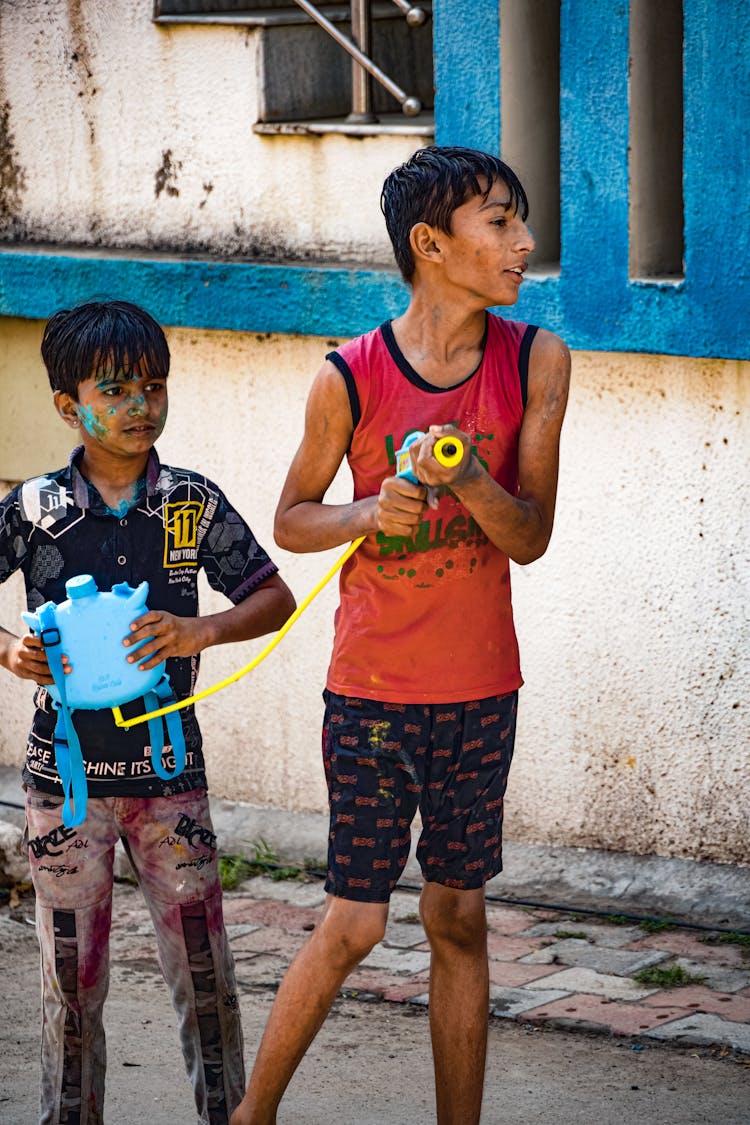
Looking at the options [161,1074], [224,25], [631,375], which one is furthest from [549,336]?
[224,25]

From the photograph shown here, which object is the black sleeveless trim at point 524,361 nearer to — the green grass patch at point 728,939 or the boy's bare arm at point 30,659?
the boy's bare arm at point 30,659

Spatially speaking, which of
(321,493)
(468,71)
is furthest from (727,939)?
(468,71)

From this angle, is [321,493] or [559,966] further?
[559,966]

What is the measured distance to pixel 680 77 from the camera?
4707 mm

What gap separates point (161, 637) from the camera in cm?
306

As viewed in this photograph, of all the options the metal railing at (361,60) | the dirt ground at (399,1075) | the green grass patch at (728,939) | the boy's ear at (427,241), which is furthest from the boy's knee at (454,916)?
the metal railing at (361,60)

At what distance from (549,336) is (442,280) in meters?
0.23

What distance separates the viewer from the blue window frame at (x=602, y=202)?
438cm

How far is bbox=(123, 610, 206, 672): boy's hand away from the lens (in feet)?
9.97

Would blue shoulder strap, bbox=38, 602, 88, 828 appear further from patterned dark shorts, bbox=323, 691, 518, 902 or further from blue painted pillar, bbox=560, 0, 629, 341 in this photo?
blue painted pillar, bbox=560, 0, 629, 341

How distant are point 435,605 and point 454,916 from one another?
58cm

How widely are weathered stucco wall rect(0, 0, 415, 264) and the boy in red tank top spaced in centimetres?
205

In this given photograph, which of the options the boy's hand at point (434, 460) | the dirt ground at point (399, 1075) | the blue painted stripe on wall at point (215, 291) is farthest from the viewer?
the blue painted stripe on wall at point (215, 291)

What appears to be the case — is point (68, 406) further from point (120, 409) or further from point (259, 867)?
point (259, 867)
